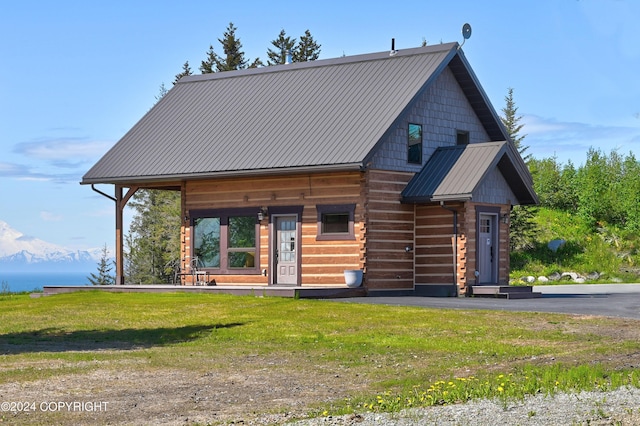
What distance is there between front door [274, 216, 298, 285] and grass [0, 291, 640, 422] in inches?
175

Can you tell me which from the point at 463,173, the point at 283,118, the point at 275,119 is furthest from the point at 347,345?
the point at 275,119

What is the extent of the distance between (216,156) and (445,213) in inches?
301

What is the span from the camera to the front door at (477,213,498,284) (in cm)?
3156

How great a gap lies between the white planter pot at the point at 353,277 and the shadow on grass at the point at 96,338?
25.6ft

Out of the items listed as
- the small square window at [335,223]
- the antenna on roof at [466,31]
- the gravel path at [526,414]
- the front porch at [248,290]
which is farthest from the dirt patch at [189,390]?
the antenna on roof at [466,31]

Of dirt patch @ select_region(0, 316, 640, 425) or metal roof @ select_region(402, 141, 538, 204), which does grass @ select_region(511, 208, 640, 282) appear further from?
dirt patch @ select_region(0, 316, 640, 425)

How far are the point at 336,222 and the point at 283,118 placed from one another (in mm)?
4718

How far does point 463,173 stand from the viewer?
30719 mm

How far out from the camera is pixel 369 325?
2142 cm

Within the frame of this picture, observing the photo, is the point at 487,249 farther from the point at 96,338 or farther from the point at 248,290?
the point at 96,338

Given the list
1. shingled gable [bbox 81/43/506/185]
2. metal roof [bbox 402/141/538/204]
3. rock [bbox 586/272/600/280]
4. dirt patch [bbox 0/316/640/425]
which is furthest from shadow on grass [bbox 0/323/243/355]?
rock [bbox 586/272/600/280]

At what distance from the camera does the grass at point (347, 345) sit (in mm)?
13273

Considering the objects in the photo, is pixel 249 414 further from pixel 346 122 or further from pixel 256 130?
pixel 256 130

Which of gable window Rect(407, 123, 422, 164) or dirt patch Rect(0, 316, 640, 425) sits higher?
gable window Rect(407, 123, 422, 164)
